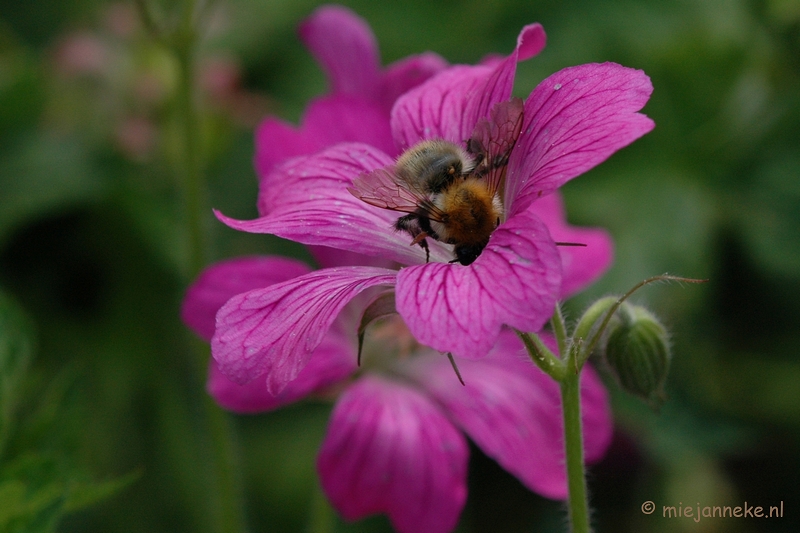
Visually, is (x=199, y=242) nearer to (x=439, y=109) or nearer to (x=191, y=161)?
(x=191, y=161)

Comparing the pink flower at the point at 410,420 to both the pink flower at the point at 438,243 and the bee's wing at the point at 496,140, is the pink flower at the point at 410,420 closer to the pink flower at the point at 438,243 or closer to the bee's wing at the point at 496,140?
the pink flower at the point at 438,243

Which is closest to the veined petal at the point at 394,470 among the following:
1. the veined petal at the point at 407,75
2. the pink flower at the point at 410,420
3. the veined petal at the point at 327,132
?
the pink flower at the point at 410,420

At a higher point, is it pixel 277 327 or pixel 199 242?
pixel 277 327

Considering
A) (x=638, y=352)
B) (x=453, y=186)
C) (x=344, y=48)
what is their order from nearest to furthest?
(x=453, y=186) < (x=638, y=352) < (x=344, y=48)

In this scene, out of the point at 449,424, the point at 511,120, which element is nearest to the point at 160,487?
the point at 449,424

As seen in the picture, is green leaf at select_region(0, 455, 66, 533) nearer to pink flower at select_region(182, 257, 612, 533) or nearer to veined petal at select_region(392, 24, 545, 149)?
pink flower at select_region(182, 257, 612, 533)

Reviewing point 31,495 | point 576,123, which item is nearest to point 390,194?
point 576,123
